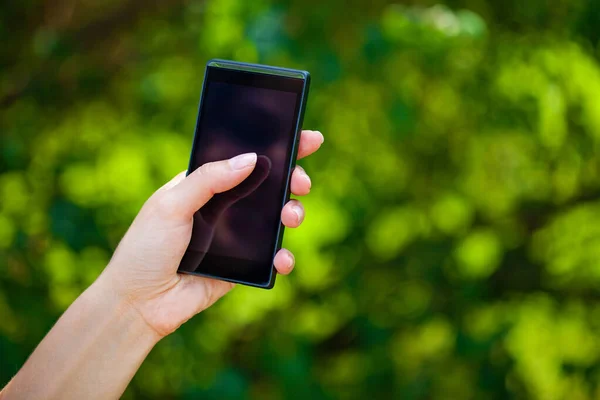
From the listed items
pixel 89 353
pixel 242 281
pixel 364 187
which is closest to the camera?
pixel 89 353

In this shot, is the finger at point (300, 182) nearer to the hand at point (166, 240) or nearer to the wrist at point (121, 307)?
the hand at point (166, 240)

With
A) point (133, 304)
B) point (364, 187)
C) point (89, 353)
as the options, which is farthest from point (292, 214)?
point (364, 187)

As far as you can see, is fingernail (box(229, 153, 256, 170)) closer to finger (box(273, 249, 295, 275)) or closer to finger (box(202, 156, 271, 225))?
finger (box(202, 156, 271, 225))

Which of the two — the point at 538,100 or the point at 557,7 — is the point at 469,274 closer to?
the point at 538,100

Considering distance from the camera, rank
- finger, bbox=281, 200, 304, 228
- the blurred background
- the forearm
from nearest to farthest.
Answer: the forearm
finger, bbox=281, 200, 304, 228
the blurred background

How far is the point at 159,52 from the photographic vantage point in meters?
2.89

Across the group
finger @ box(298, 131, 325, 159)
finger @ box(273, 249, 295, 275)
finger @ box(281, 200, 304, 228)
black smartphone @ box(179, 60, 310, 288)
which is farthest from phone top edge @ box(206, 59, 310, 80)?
finger @ box(273, 249, 295, 275)

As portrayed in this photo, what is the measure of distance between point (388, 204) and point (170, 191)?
1.62 metres

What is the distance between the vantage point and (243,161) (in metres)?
1.42

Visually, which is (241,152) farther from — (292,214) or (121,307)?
(121,307)

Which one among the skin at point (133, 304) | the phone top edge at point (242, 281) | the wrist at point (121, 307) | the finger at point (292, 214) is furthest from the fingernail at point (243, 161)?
the wrist at point (121, 307)

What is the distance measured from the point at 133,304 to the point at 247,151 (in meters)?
0.40

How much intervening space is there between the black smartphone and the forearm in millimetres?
166

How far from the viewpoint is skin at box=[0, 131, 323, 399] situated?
134 centimetres
